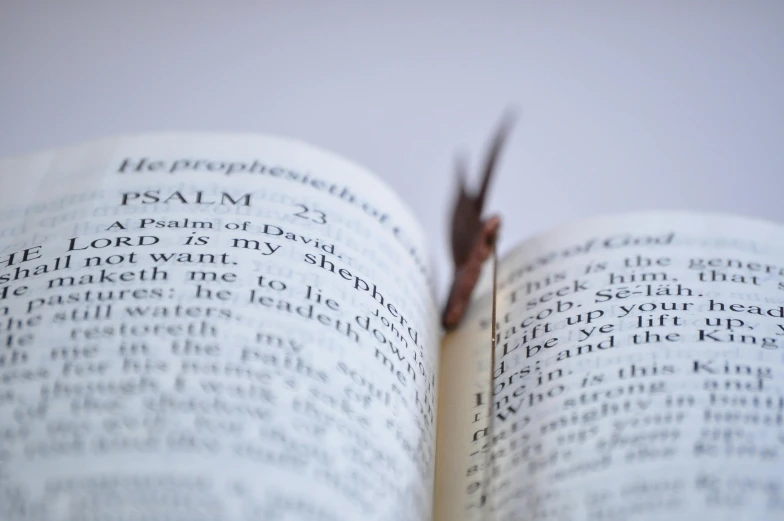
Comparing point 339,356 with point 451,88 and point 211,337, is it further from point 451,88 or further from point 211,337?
point 451,88

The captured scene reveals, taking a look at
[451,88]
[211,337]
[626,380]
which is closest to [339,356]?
[211,337]

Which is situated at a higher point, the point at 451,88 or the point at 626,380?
the point at 451,88

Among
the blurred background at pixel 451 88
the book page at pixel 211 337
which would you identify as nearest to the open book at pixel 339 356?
the book page at pixel 211 337

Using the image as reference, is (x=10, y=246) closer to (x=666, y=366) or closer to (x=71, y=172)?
(x=71, y=172)

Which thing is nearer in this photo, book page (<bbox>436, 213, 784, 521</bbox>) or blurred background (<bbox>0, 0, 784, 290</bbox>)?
book page (<bbox>436, 213, 784, 521</bbox>)

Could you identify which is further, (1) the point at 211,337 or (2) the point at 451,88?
(2) the point at 451,88

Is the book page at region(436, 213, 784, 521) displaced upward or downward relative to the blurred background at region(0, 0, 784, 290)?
downward

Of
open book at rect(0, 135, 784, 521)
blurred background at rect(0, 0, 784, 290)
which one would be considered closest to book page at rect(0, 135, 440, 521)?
open book at rect(0, 135, 784, 521)

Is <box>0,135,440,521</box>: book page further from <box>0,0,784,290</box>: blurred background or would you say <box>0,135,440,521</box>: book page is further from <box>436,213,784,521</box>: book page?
<box>0,0,784,290</box>: blurred background
